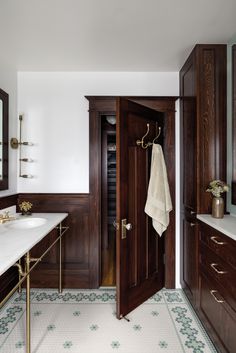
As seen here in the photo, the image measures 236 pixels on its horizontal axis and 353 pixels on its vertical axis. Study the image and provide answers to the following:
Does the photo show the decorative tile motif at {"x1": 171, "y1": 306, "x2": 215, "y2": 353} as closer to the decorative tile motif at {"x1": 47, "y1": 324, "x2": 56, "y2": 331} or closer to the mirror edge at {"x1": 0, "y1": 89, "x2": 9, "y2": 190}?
the decorative tile motif at {"x1": 47, "y1": 324, "x2": 56, "y2": 331}

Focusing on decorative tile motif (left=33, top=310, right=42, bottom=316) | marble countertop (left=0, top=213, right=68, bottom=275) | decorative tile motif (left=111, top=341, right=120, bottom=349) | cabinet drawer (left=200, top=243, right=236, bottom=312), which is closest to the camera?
marble countertop (left=0, top=213, right=68, bottom=275)

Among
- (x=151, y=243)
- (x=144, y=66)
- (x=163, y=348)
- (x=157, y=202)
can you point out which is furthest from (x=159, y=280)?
(x=144, y=66)

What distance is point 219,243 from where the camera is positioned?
152cm

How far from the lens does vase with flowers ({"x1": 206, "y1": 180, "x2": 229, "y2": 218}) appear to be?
1784 mm

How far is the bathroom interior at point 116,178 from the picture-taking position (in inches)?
64.4

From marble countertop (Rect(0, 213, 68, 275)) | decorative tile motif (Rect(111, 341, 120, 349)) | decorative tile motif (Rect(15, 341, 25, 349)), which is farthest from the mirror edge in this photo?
decorative tile motif (Rect(111, 341, 120, 349))

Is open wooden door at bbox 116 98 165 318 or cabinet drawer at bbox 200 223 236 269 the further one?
open wooden door at bbox 116 98 165 318

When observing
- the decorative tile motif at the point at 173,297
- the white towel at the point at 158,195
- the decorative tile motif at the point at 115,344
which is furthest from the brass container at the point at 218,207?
the decorative tile motif at the point at 115,344

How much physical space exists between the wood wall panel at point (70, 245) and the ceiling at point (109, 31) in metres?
1.48

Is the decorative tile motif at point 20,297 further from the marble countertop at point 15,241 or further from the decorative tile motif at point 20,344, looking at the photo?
the marble countertop at point 15,241

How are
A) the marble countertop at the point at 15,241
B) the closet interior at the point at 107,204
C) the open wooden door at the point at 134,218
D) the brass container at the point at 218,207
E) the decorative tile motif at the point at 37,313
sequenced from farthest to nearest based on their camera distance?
the closet interior at the point at 107,204
the decorative tile motif at the point at 37,313
the open wooden door at the point at 134,218
the brass container at the point at 218,207
the marble countertop at the point at 15,241

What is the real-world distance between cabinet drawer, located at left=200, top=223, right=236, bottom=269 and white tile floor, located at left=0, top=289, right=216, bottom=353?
2.50 feet

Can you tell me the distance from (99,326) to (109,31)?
2502 mm

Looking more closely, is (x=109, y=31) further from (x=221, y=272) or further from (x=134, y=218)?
(x=221, y=272)
